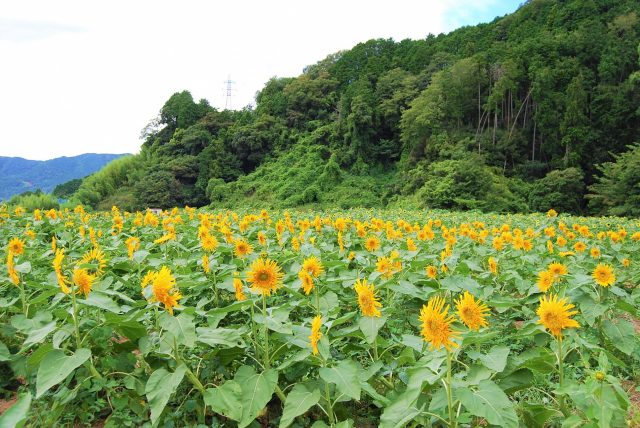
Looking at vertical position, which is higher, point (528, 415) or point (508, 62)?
point (508, 62)

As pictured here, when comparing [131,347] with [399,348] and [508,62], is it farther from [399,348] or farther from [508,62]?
[508,62]

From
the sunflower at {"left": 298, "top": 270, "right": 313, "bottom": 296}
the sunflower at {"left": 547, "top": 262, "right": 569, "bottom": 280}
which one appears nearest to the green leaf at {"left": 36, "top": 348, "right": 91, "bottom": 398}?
the sunflower at {"left": 298, "top": 270, "right": 313, "bottom": 296}

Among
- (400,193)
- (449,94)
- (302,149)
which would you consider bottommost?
(400,193)

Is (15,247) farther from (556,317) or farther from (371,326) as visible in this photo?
(556,317)

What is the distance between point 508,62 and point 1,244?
31.1 m

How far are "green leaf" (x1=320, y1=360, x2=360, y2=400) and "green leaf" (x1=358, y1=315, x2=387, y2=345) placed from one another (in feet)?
0.51

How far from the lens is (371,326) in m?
1.76

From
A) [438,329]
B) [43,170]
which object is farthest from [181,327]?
[43,170]

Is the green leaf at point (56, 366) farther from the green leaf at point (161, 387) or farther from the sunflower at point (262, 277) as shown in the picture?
the sunflower at point (262, 277)

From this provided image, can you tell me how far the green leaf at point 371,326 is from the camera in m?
1.72

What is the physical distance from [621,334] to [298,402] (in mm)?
1995

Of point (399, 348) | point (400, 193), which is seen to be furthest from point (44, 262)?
point (400, 193)

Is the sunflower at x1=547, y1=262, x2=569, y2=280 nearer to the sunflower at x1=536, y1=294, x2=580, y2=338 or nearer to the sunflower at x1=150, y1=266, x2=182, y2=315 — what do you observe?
the sunflower at x1=536, y1=294, x2=580, y2=338

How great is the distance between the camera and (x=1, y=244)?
450 centimetres
